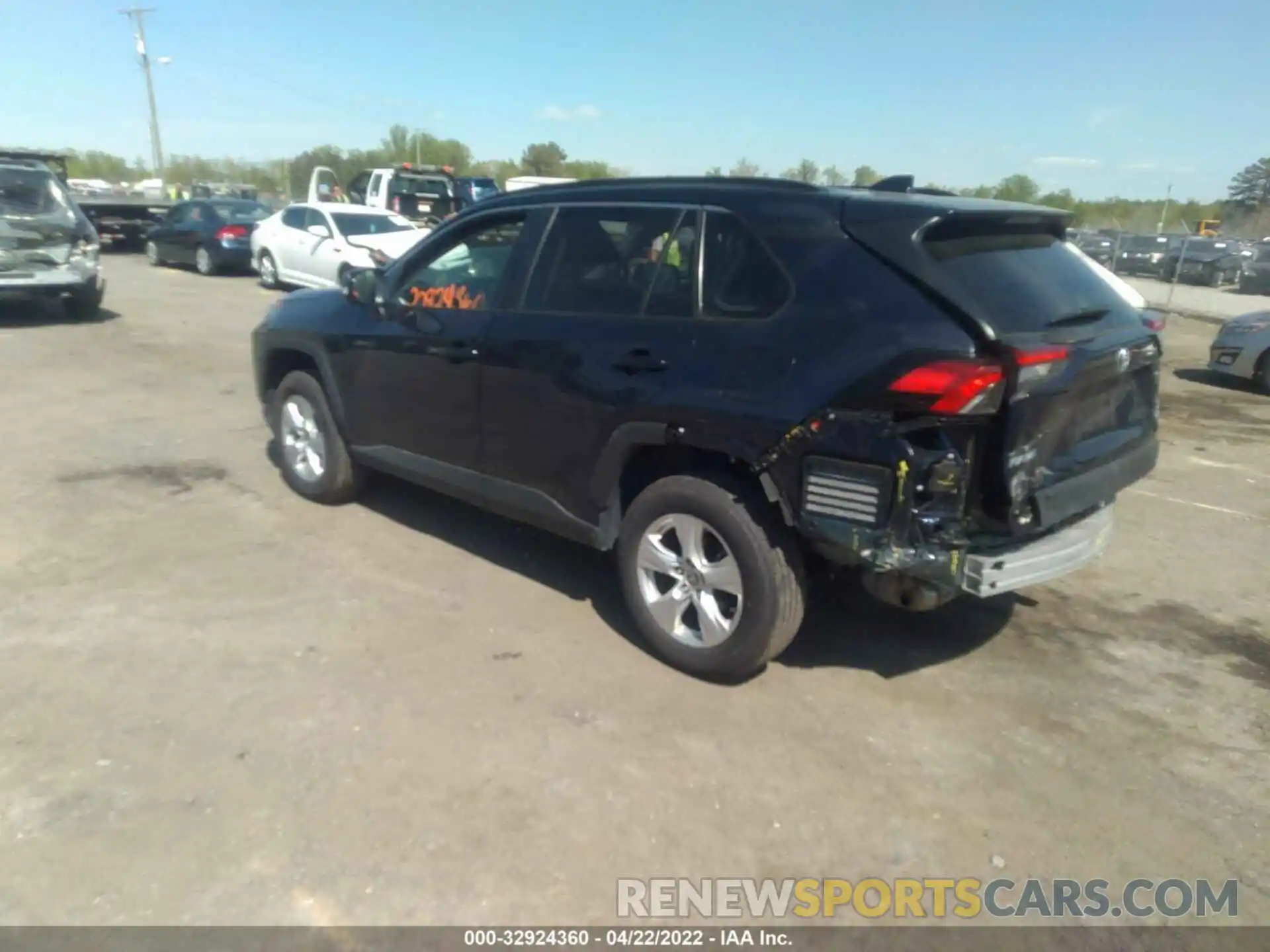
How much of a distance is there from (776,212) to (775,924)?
8.06 feet

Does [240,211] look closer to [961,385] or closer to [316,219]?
[316,219]

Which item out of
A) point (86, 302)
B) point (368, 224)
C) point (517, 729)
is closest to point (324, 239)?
point (368, 224)

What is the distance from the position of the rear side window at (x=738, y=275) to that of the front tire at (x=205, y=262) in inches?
714

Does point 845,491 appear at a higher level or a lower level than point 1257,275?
higher

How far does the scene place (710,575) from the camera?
3756 millimetres

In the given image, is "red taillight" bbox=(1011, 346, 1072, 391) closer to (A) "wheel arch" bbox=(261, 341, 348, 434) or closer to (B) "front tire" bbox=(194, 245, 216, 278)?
(A) "wheel arch" bbox=(261, 341, 348, 434)

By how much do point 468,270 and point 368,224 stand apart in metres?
12.0

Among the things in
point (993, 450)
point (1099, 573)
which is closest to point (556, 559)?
point (993, 450)

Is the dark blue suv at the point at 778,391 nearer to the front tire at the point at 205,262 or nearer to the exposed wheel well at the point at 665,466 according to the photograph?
the exposed wheel well at the point at 665,466

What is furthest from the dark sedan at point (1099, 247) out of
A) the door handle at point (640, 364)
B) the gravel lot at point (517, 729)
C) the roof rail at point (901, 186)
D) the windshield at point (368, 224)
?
the door handle at point (640, 364)

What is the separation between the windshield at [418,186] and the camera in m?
20.4

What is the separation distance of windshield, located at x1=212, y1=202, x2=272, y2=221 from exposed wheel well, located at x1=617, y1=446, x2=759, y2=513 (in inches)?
705

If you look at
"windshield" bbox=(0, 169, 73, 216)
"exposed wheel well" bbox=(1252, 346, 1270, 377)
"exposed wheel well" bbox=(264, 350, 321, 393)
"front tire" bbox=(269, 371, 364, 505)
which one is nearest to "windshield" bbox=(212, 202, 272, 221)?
"windshield" bbox=(0, 169, 73, 216)

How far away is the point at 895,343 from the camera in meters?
3.17
